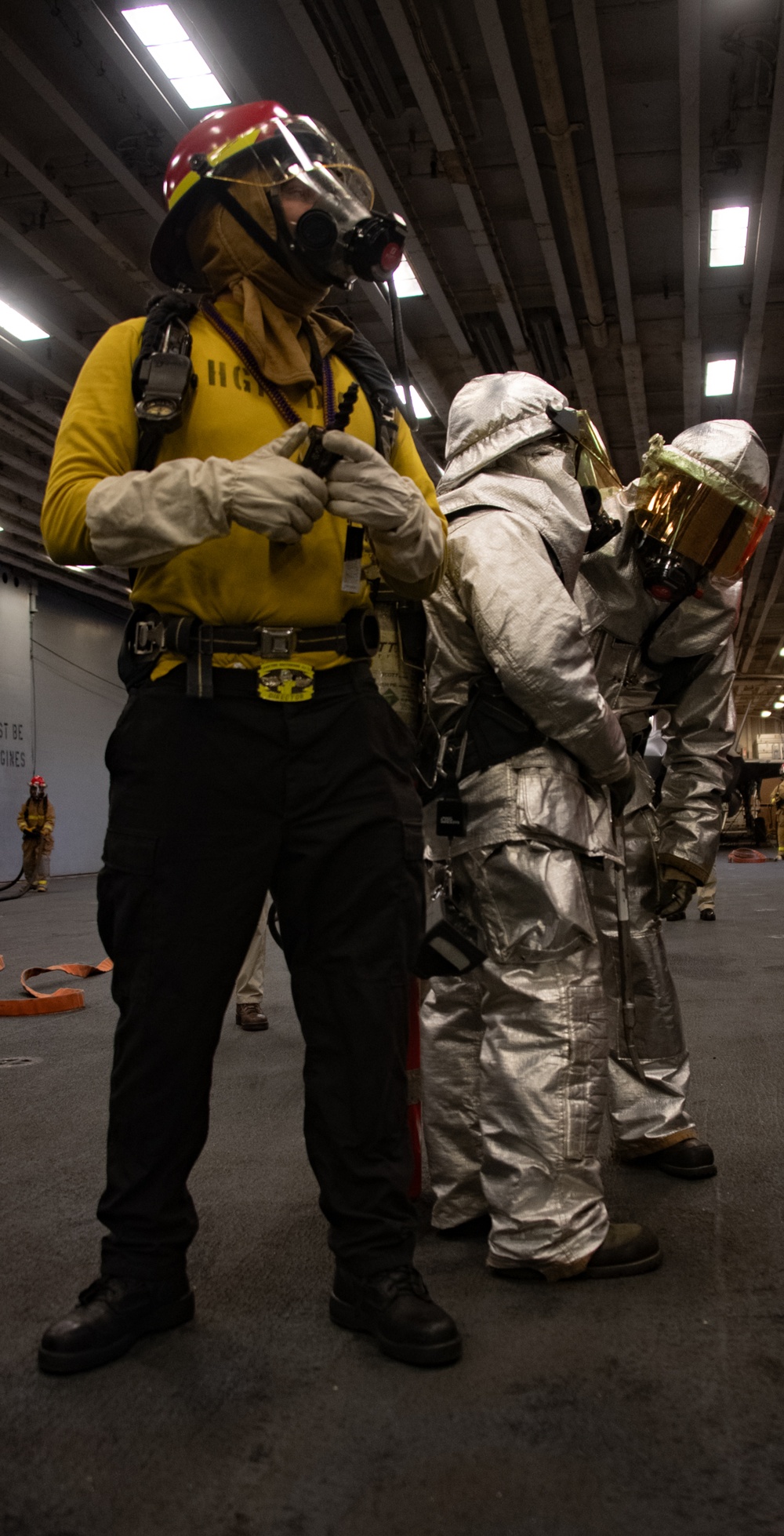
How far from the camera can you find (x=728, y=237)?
8656mm

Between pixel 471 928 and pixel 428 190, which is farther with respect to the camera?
pixel 428 190

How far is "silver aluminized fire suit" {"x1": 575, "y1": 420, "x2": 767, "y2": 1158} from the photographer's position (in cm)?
252

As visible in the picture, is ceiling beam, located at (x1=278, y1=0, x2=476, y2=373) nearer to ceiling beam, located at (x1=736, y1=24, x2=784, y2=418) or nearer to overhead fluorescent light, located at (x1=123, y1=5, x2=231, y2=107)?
overhead fluorescent light, located at (x1=123, y1=5, x2=231, y2=107)

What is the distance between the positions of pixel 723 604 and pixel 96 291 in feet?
28.2

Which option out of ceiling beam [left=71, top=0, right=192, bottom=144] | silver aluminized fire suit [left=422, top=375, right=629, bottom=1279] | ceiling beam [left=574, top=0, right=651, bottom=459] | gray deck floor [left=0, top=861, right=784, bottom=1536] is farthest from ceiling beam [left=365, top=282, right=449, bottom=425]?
gray deck floor [left=0, top=861, right=784, bottom=1536]

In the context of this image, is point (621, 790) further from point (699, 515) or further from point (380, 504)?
point (380, 504)

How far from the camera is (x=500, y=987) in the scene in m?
1.93

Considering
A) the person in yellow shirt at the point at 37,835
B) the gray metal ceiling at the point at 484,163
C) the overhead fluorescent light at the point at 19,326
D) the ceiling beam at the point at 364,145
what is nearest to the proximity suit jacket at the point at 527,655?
the ceiling beam at the point at 364,145

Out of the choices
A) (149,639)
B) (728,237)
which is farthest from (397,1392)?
(728,237)

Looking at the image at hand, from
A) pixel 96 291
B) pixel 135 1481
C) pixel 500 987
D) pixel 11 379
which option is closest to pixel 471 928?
pixel 500 987

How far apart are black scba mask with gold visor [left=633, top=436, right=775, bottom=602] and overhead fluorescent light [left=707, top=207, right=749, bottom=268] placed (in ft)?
22.3

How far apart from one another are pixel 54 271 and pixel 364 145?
10.8 feet

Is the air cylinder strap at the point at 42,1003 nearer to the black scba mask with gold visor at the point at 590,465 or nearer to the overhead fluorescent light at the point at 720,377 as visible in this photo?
the black scba mask with gold visor at the point at 590,465

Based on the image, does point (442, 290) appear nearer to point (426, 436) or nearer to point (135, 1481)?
point (426, 436)
